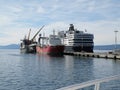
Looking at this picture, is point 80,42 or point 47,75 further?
point 80,42

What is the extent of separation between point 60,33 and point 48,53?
38438mm

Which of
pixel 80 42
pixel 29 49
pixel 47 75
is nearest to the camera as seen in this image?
pixel 47 75

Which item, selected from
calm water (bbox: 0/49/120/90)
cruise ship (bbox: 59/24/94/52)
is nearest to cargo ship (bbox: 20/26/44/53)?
cruise ship (bbox: 59/24/94/52)

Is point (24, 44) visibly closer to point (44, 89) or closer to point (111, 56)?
point (111, 56)

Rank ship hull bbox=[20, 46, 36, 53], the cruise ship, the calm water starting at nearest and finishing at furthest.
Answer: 1. the calm water
2. the cruise ship
3. ship hull bbox=[20, 46, 36, 53]

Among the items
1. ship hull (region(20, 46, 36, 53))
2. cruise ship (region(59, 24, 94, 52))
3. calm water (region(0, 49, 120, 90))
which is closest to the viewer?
calm water (region(0, 49, 120, 90))

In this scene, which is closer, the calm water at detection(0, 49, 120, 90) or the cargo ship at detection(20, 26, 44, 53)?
the calm water at detection(0, 49, 120, 90)

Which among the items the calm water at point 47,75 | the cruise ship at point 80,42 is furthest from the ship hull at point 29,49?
the calm water at point 47,75

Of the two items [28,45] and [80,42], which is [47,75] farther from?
[28,45]

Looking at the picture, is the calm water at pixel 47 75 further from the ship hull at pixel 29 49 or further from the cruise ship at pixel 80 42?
the ship hull at pixel 29 49

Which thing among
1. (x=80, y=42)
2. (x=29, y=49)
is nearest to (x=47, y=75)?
(x=80, y=42)

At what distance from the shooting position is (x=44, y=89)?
27.1 metres

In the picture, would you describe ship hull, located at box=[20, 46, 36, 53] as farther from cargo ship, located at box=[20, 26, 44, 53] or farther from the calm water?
the calm water

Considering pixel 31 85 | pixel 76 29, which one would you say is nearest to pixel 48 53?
pixel 76 29
